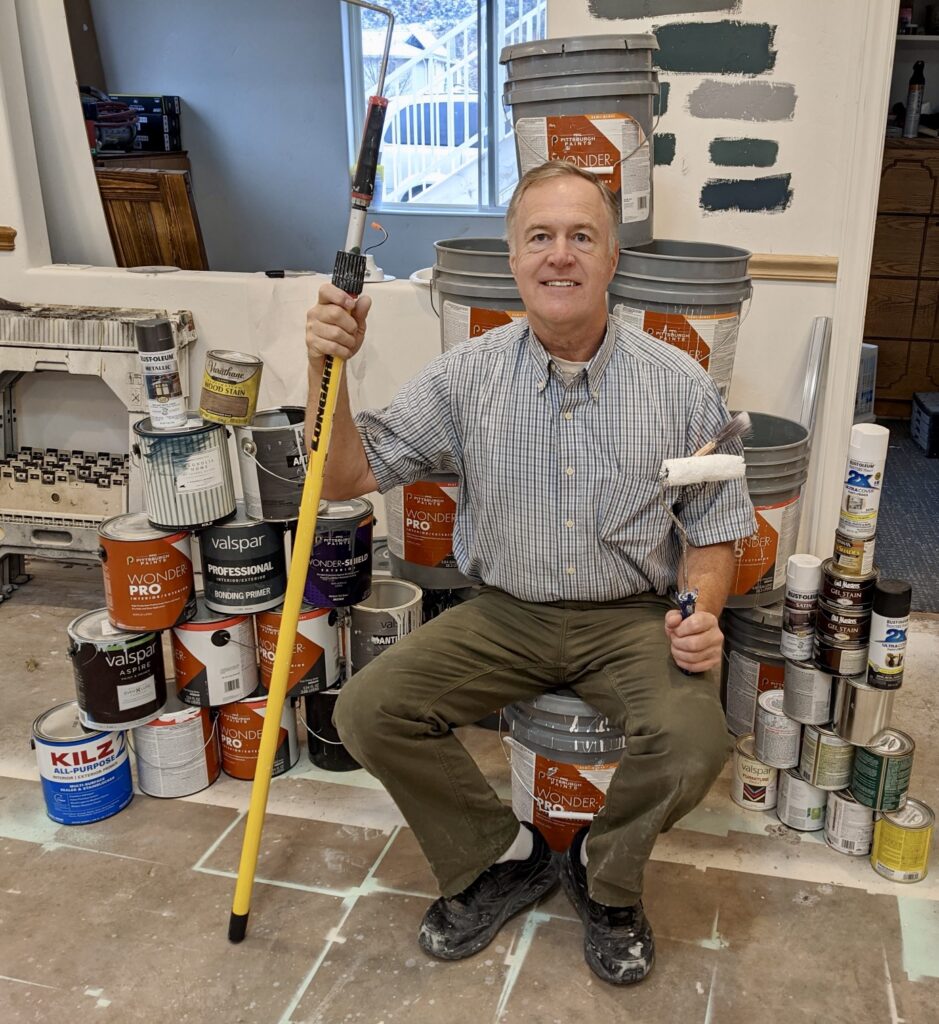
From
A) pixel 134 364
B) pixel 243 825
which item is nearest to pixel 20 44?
pixel 134 364

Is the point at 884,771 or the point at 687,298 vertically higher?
the point at 687,298

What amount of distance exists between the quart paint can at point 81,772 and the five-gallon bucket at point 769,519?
1.36 m

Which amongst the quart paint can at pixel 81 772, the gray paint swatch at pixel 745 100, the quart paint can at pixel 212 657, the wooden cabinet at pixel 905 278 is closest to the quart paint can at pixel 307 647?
the quart paint can at pixel 212 657

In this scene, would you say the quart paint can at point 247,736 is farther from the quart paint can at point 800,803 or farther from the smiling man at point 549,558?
the quart paint can at point 800,803

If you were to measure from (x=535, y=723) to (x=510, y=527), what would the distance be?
0.37 metres

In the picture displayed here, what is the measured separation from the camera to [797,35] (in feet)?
8.04

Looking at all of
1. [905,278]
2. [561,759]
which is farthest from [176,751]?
[905,278]

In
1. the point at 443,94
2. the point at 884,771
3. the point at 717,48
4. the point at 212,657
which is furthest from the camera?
the point at 443,94

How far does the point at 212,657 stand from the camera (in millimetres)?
2166

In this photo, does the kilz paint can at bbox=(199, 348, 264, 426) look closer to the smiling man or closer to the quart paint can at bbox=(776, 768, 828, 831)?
the smiling man

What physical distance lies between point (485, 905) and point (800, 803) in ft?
2.30

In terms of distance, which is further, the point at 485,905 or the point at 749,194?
the point at 749,194

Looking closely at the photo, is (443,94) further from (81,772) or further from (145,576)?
(81,772)

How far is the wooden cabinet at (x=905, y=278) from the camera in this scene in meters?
4.37
